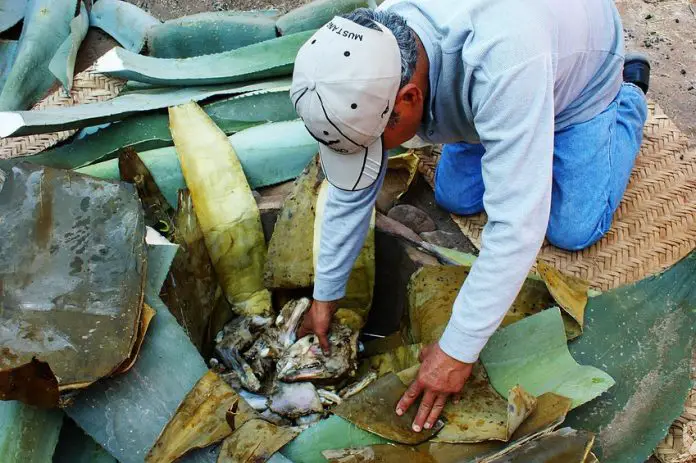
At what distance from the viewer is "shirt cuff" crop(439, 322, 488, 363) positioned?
1.29 metres

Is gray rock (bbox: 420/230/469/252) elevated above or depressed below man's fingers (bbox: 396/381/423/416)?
below

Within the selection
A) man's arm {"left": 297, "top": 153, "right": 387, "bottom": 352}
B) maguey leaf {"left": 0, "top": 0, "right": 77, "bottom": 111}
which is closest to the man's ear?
man's arm {"left": 297, "top": 153, "right": 387, "bottom": 352}

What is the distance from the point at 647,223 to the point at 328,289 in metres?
0.97

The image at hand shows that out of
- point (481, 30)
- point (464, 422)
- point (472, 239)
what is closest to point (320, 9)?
point (472, 239)

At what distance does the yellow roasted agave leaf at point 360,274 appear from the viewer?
1760mm

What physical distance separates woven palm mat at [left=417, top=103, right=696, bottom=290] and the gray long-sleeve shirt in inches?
24.5

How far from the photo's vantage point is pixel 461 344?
130cm

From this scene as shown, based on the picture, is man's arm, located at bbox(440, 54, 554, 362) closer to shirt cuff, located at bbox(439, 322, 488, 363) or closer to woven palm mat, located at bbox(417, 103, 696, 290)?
shirt cuff, located at bbox(439, 322, 488, 363)

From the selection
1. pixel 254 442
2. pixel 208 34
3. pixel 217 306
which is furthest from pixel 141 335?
pixel 208 34

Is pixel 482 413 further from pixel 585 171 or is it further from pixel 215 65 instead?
pixel 215 65

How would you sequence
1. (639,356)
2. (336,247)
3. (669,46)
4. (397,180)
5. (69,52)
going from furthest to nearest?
1. (669,46)
2. (69,52)
3. (397,180)
4. (336,247)
5. (639,356)

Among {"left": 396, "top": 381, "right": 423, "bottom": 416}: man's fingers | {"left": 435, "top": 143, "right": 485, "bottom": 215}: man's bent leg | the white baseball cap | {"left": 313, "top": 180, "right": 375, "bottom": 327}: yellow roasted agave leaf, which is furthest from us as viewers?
{"left": 435, "top": 143, "right": 485, "bottom": 215}: man's bent leg

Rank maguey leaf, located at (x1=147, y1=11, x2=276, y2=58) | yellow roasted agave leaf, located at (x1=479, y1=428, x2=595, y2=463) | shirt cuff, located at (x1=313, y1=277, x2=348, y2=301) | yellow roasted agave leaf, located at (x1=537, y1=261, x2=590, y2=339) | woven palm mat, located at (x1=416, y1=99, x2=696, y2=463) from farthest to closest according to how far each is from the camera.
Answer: maguey leaf, located at (x1=147, y1=11, x2=276, y2=58), woven palm mat, located at (x1=416, y1=99, x2=696, y2=463), shirt cuff, located at (x1=313, y1=277, x2=348, y2=301), yellow roasted agave leaf, located at (x1=537, y1=261, x2=590, y2=339), yellow roasted agave leaf, located at (x1=479, y1=428, x2=595, y2=463)

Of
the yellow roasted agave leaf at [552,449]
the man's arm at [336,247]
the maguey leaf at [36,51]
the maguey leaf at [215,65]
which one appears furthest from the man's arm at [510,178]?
the maguey leaf at [36,51]
